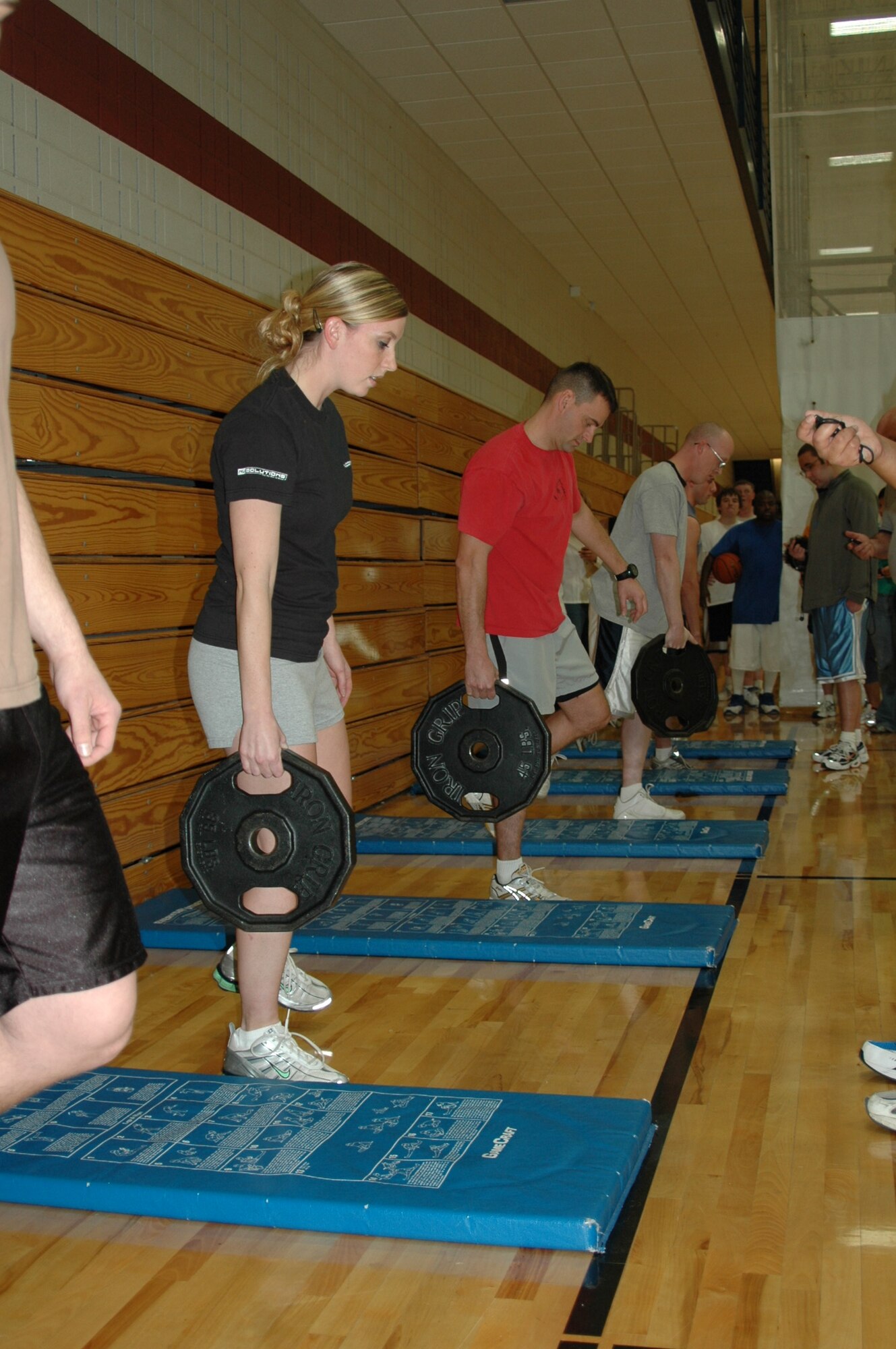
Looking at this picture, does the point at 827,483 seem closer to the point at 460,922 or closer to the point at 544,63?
the point at 544,63

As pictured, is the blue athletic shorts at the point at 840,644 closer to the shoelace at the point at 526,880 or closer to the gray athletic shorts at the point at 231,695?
the shoelace at the point at 526,880

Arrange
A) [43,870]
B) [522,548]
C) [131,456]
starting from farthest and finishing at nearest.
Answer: [131,456]
[522,548]
[43,870]

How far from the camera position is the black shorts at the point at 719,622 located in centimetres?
983

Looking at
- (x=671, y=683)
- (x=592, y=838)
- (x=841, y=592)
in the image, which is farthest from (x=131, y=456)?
(x=841, y=592)

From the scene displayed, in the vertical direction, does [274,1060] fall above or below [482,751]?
below

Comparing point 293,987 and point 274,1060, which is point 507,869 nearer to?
point 293,987

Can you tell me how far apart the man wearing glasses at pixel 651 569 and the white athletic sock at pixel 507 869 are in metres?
1.13

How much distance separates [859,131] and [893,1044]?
7.30 meters

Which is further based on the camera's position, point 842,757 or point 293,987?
point 842,757

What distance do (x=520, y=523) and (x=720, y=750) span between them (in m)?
3.53

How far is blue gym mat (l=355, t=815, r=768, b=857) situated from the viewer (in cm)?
445

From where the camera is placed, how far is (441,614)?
719 cm

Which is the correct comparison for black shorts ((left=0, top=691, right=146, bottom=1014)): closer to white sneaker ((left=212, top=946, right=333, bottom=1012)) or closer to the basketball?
white sneaker ((left=212, top=946, right=333, bottom=1012))

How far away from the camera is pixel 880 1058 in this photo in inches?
94.3
